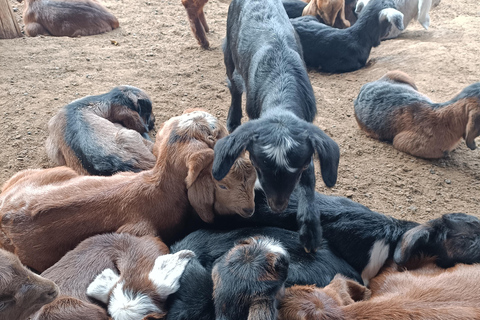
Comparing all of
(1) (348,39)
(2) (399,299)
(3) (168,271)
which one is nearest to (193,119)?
(3) (168,271)

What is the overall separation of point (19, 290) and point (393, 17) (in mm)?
7246

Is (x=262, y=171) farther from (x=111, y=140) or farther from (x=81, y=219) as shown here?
(x=111, y=140)

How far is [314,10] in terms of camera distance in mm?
8750

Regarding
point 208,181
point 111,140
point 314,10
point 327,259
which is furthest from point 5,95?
point 314,10

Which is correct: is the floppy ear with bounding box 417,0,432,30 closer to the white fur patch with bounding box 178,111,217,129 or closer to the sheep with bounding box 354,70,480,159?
the sheep with bounding box 354,70,480,159

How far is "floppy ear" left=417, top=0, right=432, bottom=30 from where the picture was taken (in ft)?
29.5

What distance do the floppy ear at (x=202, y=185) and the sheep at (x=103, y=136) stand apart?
1.03 m

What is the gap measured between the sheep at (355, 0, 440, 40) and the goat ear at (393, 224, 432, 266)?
6.71 meters

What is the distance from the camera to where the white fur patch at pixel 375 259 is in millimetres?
3326

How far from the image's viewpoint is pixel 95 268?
297cm

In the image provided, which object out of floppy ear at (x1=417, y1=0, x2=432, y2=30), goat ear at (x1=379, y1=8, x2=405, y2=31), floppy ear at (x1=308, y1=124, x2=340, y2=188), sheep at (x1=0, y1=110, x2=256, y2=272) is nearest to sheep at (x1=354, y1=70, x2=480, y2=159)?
goat ear at (x1=379, y1=8, x2=405, y2=31)

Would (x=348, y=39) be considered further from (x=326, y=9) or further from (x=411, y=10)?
(x=411, y=10)

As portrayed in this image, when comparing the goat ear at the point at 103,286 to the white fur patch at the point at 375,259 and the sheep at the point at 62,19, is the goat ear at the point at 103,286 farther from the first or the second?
the sheep at the point at 62,19

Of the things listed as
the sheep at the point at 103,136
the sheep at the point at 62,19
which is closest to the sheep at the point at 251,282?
the sheep at the point at 103,136
